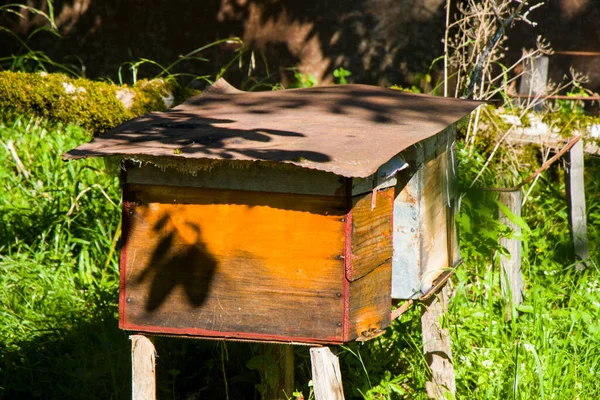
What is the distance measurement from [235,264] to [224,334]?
28 centimetres

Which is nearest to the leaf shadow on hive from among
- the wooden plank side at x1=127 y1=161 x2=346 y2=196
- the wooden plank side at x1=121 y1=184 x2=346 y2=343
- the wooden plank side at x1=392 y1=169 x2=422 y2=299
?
the wooden plank side at x1=121 y1=184 x2=346 y2=343

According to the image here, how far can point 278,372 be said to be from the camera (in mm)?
3957

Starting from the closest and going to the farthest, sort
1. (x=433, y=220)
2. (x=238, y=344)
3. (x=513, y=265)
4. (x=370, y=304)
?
(x=370, y=304), (x=433, y=220), (x=238, y=344), (x=513, y=265)

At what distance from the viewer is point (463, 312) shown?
442 cm

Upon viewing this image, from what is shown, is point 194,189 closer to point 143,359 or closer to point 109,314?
point 143,359

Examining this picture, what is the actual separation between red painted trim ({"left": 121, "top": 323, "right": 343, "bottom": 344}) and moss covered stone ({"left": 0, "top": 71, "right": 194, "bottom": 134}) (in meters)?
3.37

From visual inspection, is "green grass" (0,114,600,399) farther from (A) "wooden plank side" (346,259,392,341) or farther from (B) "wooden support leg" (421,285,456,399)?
(A) "wooden plank side" (346,259,392,341)

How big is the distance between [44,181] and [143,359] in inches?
121

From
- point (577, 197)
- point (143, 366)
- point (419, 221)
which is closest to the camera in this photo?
point (143, 366)

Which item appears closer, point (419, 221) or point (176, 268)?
point (176, 268)

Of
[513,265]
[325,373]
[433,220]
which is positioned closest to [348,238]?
[325,373]

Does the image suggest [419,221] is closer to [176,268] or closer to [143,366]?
[176,268]

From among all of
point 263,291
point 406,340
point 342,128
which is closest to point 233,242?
point 263,291

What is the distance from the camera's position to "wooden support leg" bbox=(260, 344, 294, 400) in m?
3.92
